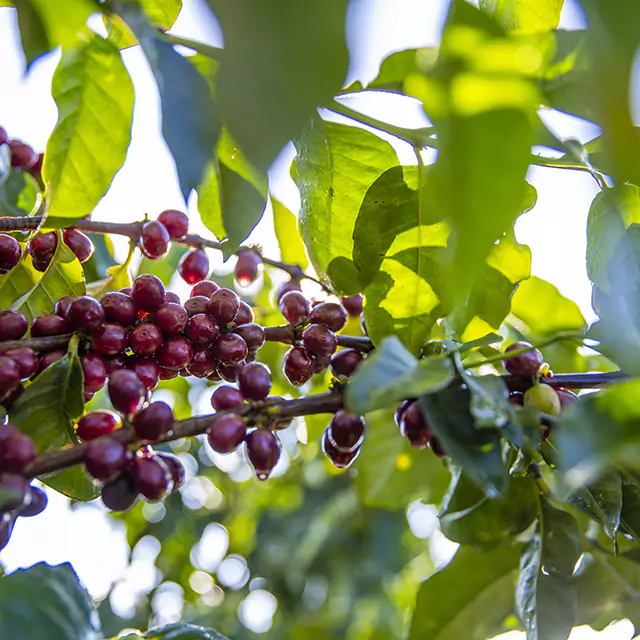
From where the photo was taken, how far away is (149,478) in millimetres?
586

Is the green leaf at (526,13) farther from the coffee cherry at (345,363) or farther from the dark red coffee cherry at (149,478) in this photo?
the dark red coffee cherry at (149,478)

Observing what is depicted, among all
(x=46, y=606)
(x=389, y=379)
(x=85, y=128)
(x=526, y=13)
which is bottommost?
(x=46, y=606)

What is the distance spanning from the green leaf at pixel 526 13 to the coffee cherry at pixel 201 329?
465 mm

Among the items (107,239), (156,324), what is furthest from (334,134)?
(107,239)

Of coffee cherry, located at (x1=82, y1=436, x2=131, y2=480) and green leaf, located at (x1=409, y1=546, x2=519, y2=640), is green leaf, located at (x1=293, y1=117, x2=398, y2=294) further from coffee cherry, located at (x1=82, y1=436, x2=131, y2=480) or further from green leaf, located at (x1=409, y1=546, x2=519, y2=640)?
green leaf, located at (x1=409, y1=546, x2=519, y2=640)

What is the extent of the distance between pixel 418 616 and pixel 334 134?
71cm

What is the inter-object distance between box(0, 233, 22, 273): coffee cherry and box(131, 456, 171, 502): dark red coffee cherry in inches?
14.2

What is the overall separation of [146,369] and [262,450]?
0.53ft

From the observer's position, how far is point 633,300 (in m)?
0.60

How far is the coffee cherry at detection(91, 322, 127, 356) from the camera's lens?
0.68m

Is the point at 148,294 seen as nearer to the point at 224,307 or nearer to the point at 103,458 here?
the point at 224,307

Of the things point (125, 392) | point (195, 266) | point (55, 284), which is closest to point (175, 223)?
point (195, 266)

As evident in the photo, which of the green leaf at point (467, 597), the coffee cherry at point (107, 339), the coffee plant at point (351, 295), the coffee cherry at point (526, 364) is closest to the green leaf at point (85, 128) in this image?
the coffee plant at point (351, 295)

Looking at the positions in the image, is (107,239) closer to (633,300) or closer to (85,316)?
(85,316)
